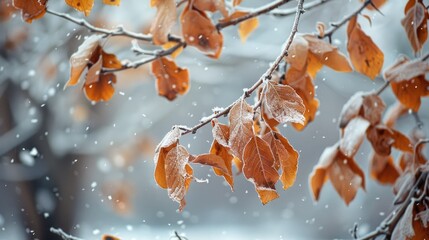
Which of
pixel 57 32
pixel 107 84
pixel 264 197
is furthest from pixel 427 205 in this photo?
pixel 57 32

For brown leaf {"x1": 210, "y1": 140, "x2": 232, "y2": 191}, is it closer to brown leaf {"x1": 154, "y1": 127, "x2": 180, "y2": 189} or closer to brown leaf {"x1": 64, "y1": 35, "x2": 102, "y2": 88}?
brown leaf {"x1": 154, "y1": 127, "x2": 180, "y2": 189}

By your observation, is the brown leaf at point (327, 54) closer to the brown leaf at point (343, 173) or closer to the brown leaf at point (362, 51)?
the brown leaf at point (362, 51)

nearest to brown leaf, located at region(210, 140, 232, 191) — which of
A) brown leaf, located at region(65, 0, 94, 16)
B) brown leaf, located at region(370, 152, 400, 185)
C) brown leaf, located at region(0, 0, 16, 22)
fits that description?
brown leaf, located at region(65, 0, 94, 16)

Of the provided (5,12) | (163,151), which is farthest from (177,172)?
(5,12)

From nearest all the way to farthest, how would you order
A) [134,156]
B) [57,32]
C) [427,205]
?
[427,205] < [57,32] < [134,156]

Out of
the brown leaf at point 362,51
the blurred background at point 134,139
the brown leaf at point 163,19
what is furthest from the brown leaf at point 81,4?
the blurred background at point 134,139

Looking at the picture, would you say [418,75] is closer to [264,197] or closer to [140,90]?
[264,197]

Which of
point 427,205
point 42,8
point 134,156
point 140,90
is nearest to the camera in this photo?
point 42,8

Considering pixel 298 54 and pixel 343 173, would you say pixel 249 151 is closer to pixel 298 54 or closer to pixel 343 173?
pixel 298 54
